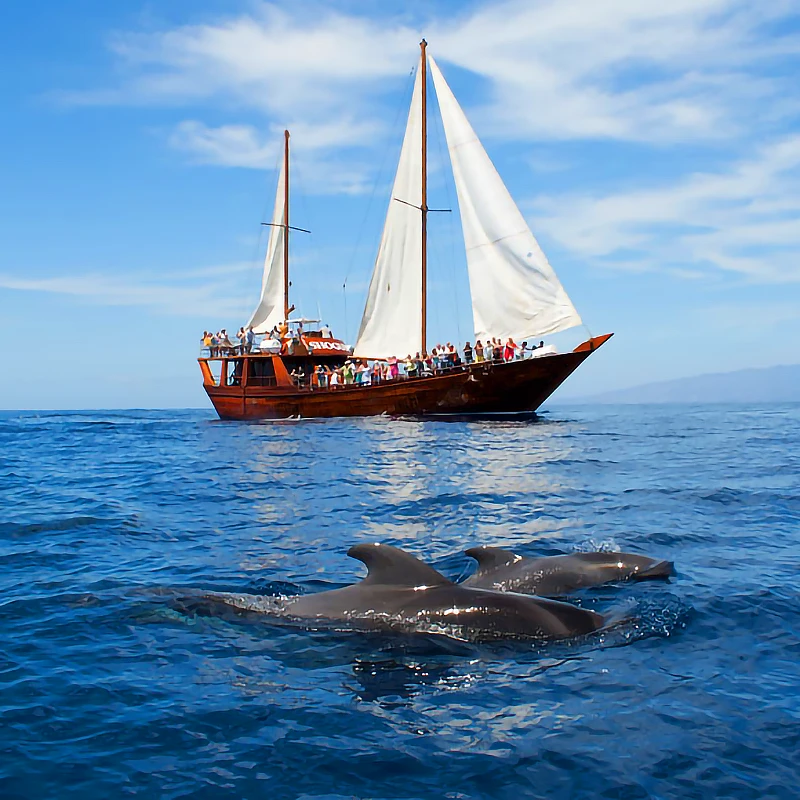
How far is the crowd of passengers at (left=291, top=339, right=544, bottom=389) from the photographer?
134 ft

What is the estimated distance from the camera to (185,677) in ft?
19.4

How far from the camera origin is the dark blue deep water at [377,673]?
457 centimetres

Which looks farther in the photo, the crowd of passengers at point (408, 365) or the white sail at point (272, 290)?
the white sail at point (272, 290)

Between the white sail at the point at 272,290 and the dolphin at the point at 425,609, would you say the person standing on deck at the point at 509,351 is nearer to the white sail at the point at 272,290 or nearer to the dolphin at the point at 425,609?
the white sail at the point at 272,290

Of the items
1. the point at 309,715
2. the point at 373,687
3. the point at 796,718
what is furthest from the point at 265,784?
the point at 796,718

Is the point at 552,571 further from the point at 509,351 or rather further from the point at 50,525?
the point at 509,351

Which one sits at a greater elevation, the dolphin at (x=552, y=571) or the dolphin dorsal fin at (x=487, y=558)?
the dolphin dorsal fin at (x=487, y=558)

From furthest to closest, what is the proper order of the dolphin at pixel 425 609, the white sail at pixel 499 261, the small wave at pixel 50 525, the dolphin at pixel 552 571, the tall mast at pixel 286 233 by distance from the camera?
1. the tall mast at pixel 286 233
2. the white sail at pixel 499 261
3. the small wave at pixel 50 525
4. the dolphin at pixel 552 571
5. the dolphin at pixel 425 609

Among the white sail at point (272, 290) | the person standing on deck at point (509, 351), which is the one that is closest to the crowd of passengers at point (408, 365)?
the person standing on deck at point (509, 351)

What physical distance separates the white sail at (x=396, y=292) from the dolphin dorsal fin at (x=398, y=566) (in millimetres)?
39365

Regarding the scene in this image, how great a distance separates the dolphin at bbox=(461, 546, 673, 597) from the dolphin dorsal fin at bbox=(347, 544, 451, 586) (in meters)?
1.40

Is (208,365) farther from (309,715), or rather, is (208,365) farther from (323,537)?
(309,715)

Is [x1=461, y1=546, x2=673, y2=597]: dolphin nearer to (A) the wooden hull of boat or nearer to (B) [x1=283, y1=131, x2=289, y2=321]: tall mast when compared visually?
(A) the wooden hull of boat

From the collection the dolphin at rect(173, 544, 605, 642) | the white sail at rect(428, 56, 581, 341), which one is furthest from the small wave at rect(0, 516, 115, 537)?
the white sail at rect(428, 56, 581, 341)
